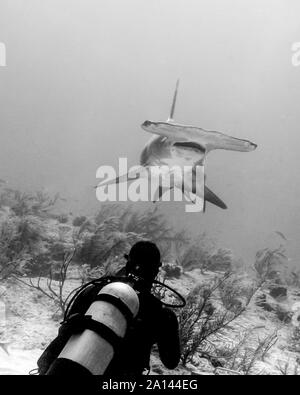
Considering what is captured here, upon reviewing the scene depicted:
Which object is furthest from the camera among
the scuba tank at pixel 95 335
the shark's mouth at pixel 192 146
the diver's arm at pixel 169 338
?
the shark's mouth at pixel 192 146

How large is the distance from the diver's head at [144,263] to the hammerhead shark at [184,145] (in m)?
2.25

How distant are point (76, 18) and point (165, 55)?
103ft

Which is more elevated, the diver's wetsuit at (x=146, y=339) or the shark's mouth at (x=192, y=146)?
the shark's mouth at (x=192, y=146)

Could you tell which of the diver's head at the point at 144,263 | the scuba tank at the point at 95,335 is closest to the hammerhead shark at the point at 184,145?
the diver's head at the point at 144,263

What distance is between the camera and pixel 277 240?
241 ft

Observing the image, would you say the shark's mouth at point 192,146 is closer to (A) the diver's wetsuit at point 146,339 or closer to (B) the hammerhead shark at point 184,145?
(B) the hammerhead shark at point 184,145

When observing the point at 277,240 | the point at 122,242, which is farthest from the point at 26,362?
the point at 277,240

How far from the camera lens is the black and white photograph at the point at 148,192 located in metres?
2.12

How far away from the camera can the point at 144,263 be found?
216 cm

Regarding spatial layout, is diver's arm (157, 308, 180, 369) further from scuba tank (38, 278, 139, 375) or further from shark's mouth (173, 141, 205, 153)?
shark's mouth (173, 141, 205, 153)

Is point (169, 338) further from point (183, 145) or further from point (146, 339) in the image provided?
point (183, 145)

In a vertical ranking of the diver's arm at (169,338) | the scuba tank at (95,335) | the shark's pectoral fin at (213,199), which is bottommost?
the diver's arm at (169,338)

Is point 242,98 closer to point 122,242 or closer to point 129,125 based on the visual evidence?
point 129,125

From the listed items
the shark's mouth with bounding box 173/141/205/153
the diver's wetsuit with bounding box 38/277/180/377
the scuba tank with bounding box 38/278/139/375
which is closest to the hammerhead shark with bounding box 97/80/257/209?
the shark's mouth with bounding box 173/141/205/153
